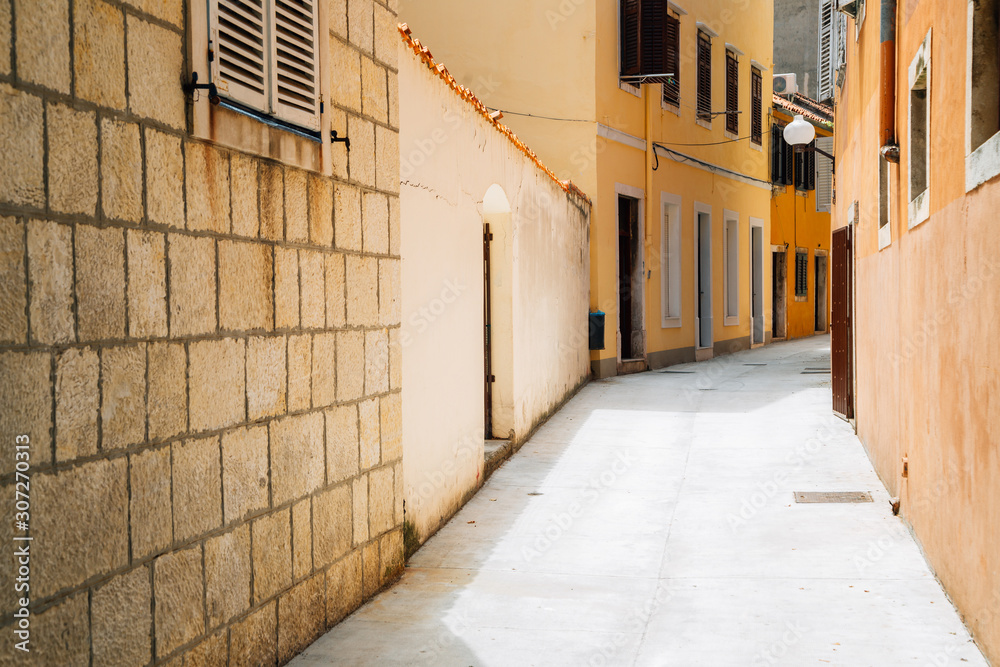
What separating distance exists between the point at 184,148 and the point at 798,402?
32.8 feet

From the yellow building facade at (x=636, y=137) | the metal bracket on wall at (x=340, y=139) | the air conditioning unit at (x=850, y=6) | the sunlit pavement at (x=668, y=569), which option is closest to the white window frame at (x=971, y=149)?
the sunlit pavement at (x=668, y=569)

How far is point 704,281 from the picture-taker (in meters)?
19.2

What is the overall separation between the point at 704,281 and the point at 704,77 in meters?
3.93

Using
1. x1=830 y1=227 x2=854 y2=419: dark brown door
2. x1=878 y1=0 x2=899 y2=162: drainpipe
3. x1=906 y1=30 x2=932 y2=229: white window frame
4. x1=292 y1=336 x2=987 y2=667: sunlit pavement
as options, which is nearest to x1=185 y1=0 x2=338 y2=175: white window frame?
x1=292 y1=336 x2=987 y2=667: sunlit pavement

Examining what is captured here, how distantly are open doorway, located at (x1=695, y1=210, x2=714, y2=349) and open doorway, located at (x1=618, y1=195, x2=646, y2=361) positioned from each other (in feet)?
9.87

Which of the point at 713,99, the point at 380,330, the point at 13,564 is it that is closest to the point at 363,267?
A: the point at 380,330

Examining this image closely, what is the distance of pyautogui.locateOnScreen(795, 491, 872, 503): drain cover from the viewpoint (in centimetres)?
750

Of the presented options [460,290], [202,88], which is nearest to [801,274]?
[460,290]

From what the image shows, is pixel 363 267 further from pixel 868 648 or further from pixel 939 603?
pixel 939 603

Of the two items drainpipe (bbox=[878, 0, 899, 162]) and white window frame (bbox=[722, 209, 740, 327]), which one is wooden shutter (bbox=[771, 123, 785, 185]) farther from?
drainpipe (bbox=[878, 0, 899, 162])

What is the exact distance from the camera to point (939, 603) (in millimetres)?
5117

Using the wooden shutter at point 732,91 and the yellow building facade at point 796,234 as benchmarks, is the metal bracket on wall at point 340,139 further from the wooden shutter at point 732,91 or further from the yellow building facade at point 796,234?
the yellow building facade at point 796,234

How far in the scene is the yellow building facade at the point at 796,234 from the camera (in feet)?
80.4

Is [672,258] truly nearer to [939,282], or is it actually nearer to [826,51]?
[826,51]
